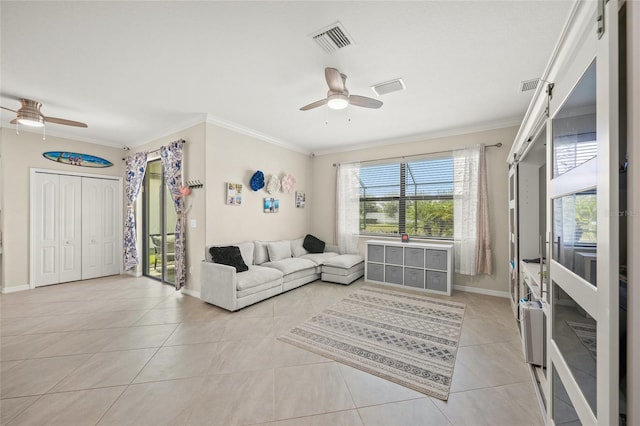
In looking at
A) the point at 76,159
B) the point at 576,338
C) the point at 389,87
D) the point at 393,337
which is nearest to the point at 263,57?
the point at 389,87

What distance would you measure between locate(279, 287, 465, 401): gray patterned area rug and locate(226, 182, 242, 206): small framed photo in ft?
7.69

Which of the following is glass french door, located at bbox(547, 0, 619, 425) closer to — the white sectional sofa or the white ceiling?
the white ceiling

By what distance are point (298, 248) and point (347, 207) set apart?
138 centimetres

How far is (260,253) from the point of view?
15.4ft

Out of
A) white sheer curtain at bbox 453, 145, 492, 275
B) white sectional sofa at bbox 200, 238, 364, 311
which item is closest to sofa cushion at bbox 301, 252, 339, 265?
white sectional sofa at bbox 200, 238, 364, 311

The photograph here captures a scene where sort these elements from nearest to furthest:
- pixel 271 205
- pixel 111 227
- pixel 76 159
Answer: pixel 76 159
pixel 271 205
pixel 111 227

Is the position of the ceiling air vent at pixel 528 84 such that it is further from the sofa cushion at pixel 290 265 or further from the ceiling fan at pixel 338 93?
the sofa cushion at pixel 290 265

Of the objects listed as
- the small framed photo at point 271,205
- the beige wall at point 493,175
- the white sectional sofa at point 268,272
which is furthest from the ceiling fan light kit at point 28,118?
the beige wall at point 493,175

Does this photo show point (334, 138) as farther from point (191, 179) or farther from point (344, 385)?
point (344, 385)

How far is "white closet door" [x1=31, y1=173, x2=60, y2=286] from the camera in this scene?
454cm

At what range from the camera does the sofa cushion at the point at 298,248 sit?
5359 mm

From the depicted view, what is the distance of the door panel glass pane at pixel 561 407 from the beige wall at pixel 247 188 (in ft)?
13.2

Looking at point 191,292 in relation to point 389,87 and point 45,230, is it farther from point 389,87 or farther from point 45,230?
point 389,87

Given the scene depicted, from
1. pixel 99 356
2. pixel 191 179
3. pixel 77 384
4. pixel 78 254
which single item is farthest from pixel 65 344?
pixel 78 254
